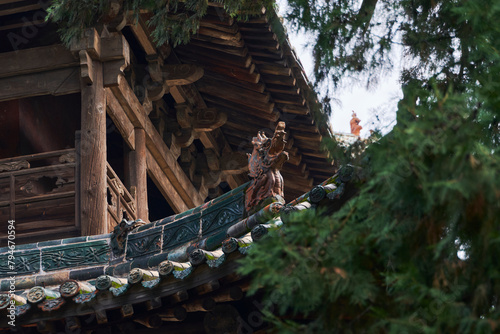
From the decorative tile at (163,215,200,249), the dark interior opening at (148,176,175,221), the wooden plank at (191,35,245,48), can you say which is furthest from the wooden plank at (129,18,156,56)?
the decorative tile at (163,215,200,249)

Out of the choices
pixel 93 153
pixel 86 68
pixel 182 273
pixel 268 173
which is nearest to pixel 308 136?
pixel 86 68

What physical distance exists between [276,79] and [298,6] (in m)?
6.65

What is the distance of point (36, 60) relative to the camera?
12398 millimetres

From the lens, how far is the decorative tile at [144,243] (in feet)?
31.1

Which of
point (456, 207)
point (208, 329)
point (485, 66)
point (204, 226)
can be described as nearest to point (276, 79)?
point (204, 226)

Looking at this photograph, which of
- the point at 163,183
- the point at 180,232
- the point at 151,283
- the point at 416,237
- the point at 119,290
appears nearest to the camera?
the point at 416,237

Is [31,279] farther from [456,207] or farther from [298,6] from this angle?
[456,207]

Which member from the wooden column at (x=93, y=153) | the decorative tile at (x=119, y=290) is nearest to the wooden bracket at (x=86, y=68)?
the wooden column at (x=93, y=153)

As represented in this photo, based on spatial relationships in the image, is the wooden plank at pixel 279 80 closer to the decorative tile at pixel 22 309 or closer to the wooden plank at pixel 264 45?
the wooden plank at pixel 264 45

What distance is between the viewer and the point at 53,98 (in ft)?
48.1

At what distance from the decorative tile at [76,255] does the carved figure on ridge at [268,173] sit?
190 centimetres

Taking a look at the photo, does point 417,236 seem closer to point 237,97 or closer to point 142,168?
point 142,168

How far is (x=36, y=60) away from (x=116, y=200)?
212 centimetres

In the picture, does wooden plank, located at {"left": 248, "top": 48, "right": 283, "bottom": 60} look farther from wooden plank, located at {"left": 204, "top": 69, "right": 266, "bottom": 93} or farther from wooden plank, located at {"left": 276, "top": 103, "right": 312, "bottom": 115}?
wooden plank, located at {"left": 276, "top": 103, "right": 312, "bottom": 115}
